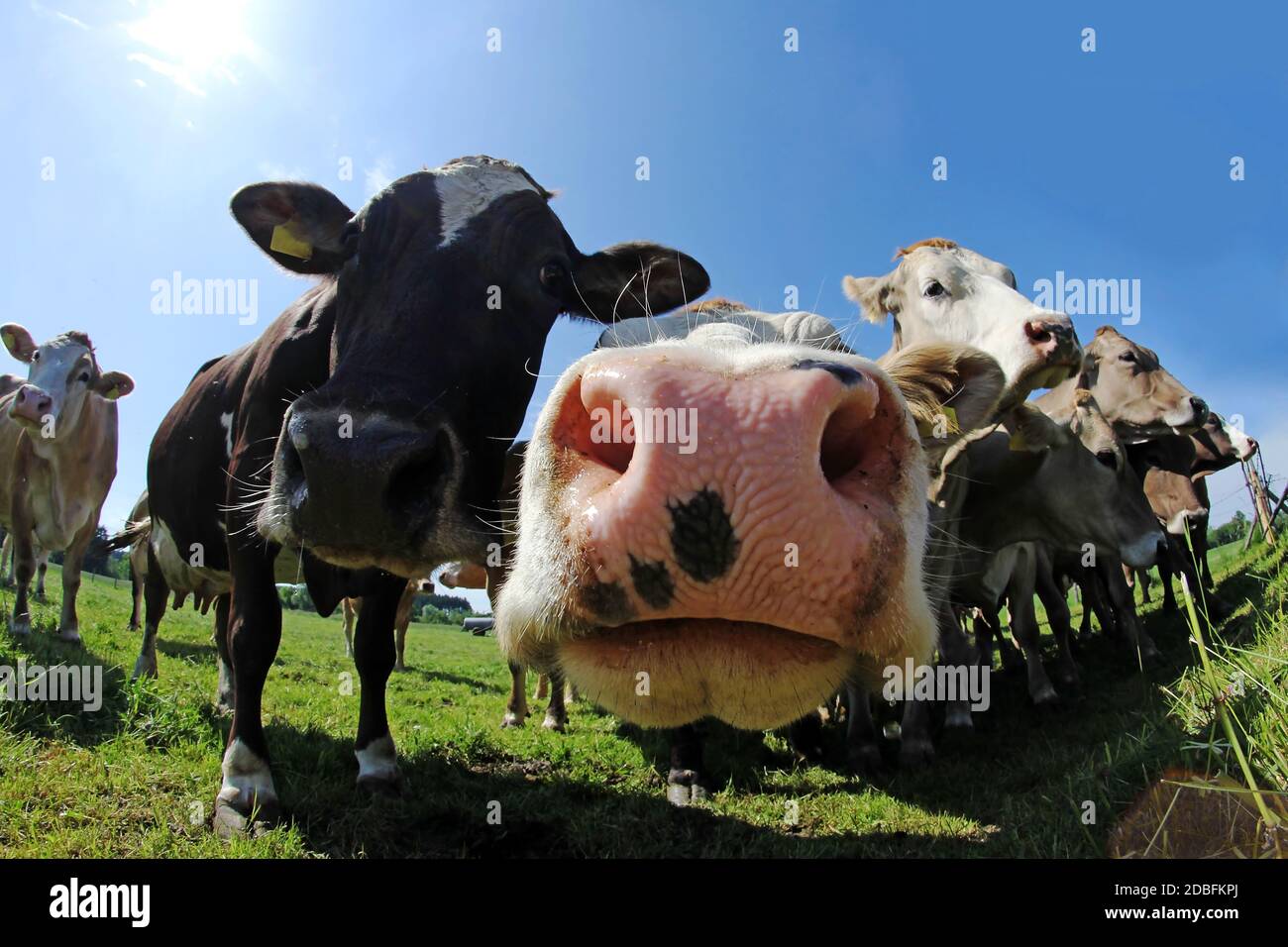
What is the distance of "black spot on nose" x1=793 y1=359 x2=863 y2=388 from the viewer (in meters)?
1.54

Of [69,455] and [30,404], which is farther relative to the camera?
[69,455]

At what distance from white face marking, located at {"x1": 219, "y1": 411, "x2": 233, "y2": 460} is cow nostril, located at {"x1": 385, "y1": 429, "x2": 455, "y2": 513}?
2.38 metres

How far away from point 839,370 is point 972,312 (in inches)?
192

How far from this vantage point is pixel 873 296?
6.98 metres

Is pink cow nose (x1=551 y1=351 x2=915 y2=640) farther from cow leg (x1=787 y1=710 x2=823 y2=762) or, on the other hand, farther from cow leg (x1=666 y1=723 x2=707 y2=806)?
cow leg (x1=787 y1=710 x2=823 y2=762)

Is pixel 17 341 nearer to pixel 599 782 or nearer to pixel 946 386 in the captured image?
pixel 599 782

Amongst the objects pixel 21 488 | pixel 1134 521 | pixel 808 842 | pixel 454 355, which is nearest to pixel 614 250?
pixel 454 355

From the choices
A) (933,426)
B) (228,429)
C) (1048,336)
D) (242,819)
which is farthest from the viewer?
(1048,336)

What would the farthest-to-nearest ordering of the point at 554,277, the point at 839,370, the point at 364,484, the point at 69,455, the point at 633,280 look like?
the point at 69,455 → the point at 633,280 → the point at 554,277 → the point at 364,484 → the point at 839,370

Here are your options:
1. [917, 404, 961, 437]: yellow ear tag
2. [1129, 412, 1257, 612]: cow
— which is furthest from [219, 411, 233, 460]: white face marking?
[1129, 412, 1257, 612]: cow

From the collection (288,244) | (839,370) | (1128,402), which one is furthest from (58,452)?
(1128,402)

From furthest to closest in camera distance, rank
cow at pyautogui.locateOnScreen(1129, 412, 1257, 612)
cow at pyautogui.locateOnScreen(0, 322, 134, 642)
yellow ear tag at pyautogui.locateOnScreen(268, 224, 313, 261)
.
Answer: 1. cow at pyautogui.locateOnScreen(1129, 412, 1257, 612)
2. cow at pyautogui.locateOnScreen(0, 322, 134, 642)
3. yellow ear tag at pyautogui.locateOnScreen(268, 224, 313, 261)

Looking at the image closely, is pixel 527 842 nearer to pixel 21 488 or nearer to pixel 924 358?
pixel 924 358
